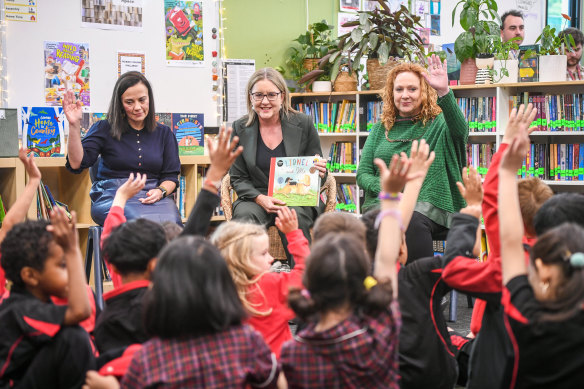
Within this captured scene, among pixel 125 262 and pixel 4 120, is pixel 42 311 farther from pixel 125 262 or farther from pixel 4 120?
pixel 4 120

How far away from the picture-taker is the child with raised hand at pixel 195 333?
1422 millimetres

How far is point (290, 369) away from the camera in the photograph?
152 cm

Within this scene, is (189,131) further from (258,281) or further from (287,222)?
(258,281)

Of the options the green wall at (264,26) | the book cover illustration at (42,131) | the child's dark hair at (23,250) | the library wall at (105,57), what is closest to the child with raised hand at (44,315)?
the child's dark hair at (23,250)

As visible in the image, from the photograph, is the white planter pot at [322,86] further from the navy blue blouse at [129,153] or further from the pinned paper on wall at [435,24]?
the pinned paper on wall at [435,24]

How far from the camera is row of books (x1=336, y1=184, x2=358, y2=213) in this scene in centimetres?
544

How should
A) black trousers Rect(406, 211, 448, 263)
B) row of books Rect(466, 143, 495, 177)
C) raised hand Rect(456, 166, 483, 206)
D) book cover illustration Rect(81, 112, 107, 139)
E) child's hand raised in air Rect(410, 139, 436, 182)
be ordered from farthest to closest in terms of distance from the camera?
row of books Rect(466, 143, 495, 177)
book cover illustration Rect(81, 112, 107, 139)
black trousers Rect(406, 211, 448, 263)
raised hand Rect(456, 166, 483, 206)
child's hand raised in air Rect(410, 139, 436, 182)

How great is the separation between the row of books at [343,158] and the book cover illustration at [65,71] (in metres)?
2.02

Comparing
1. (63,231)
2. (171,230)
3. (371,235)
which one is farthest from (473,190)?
(63,231)

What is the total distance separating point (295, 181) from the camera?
137 inches

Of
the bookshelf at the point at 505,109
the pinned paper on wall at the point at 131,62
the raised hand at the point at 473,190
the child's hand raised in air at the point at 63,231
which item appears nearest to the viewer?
the child's hand raised in air at the point at 63,231

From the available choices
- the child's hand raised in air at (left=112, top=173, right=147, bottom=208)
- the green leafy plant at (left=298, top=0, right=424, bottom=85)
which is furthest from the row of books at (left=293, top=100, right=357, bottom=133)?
the child's hand raised in air at (left=112, top=173, right=147, bottom=208)

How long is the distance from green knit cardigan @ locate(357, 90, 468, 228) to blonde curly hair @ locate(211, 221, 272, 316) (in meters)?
1.55

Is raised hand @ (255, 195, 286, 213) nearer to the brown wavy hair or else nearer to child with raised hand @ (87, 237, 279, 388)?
the brown wavy hair
